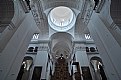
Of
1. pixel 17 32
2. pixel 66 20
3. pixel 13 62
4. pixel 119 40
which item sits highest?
pixel 66 20

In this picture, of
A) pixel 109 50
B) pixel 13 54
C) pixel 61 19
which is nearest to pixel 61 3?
pixel 61 19

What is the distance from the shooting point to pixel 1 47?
5.86 metres

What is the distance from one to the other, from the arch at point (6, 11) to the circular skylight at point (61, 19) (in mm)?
10640

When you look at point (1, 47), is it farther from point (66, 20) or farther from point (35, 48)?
point (66, 20)

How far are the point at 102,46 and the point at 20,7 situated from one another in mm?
6043

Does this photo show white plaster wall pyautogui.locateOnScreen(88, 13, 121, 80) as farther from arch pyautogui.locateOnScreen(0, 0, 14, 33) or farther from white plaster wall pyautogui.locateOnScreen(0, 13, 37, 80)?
arch pyautogui.locateOnScreen(0, 0, 14, 33)

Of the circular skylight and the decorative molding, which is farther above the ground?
the circular skylight

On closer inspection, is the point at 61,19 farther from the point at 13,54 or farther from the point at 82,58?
the point at 13,54

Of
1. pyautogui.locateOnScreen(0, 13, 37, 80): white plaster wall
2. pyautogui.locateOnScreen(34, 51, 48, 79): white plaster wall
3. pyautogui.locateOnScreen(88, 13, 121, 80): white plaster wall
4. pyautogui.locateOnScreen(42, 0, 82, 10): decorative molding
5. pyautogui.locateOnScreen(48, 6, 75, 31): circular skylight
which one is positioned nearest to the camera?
pyautogui.locateOnScreen(0, 13, 37, 80): white plaster wall

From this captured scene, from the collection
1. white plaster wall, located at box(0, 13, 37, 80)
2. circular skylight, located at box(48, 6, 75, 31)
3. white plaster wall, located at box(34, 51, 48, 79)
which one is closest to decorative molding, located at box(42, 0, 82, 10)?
circular skylight, located at box(48, 6, 75, 31)

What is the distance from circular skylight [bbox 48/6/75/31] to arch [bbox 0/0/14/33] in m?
10.6

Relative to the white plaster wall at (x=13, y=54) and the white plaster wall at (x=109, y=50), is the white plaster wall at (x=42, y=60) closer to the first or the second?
the white plaster wall at (x=13, y=54)

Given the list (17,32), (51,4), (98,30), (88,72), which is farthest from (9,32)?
(88,72)

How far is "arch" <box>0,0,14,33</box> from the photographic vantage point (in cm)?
694
